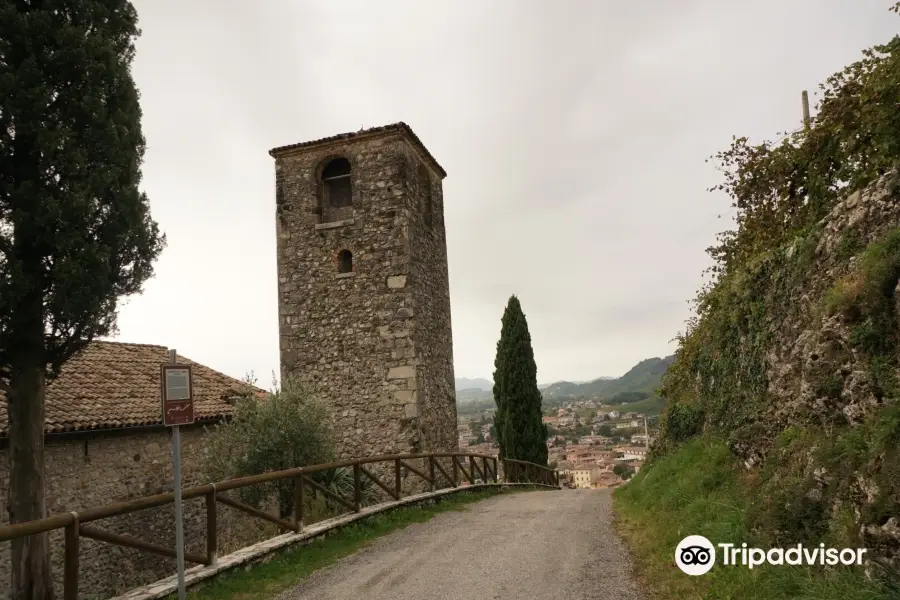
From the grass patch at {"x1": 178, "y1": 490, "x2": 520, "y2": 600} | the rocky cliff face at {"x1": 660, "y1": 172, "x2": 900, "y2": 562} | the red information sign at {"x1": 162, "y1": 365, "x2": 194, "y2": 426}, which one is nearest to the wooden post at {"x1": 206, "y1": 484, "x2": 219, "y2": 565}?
the grass patch at {"x1": 178, "y1": 490, "x2": 520, "y2": 600}

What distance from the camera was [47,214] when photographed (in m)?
6.80

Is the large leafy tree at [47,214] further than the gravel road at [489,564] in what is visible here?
Result: Yes

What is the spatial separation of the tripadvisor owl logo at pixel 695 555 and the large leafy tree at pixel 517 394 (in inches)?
664

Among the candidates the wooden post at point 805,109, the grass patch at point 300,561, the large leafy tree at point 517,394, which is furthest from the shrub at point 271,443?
the large leafy tree at point 517,394

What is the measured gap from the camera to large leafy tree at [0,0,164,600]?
269 inches

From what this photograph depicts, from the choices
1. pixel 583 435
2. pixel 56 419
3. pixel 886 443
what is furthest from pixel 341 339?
→ pixel 583 435

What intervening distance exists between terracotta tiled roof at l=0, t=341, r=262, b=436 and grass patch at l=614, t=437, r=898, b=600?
7.82 m

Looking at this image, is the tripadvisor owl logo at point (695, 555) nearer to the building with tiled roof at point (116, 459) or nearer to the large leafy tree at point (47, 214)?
the large leafy tree at point (47, 214)

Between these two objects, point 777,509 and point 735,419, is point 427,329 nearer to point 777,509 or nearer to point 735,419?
point 735,419

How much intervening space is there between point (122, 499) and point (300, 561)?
17.4 feet

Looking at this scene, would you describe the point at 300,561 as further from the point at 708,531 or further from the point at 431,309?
the point at 431,309

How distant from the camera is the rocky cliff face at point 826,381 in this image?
4355 millimetres

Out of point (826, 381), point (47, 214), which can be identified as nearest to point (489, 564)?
point (826, 381)

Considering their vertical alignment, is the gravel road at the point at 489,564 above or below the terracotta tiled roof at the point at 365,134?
below
